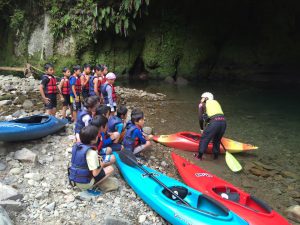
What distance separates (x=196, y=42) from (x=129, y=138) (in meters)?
13.5

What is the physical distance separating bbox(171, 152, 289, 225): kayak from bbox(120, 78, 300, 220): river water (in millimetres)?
822

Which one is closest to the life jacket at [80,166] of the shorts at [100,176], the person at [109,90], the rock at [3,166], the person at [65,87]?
the shorts at [100,176]

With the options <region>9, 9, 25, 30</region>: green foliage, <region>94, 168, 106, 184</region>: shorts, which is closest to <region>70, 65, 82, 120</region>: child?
<region>94, 168, 106, 184</region>: shorts

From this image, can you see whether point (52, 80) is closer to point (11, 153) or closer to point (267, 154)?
point (11, 153)

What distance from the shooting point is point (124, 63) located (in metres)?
18.7

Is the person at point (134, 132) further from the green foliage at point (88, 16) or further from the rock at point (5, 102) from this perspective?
the green foliage at point (88, 16)

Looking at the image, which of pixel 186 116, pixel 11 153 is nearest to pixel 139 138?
pixel 11 153

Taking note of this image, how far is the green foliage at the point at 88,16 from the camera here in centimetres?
1478

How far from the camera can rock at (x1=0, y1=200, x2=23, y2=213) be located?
436 cm

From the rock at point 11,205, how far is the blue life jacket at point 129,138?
237 cm

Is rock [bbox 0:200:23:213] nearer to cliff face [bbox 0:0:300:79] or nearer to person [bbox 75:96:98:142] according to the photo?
person [bbox 75:96:98:142]

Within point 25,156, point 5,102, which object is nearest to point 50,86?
point 25,156

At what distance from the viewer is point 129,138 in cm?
631

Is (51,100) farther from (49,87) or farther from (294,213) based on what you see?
(294,213)
